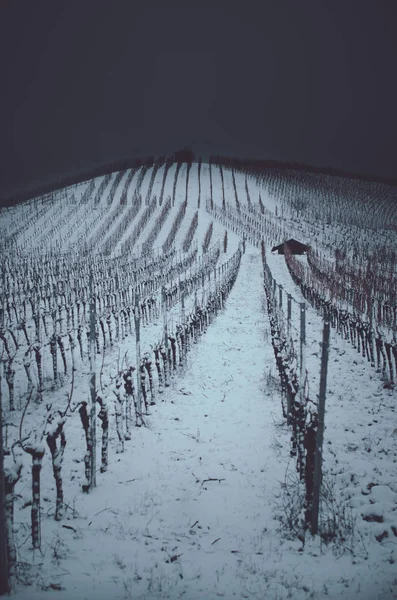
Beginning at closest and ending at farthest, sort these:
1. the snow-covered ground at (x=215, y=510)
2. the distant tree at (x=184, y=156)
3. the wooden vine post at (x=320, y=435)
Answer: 1. the snow-covered ground at (x=215, y=510)
2. the wooden vine post at (x=320, y=435)
3. the distant tree at (x=184, y=156)

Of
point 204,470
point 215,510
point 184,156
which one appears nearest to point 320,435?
point 215,510

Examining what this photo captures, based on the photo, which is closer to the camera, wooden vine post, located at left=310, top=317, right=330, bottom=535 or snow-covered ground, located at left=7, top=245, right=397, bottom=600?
snow-covered ground, located at left=7, top=245, right=397, bottom=600

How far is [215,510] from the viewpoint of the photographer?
4.84 metres

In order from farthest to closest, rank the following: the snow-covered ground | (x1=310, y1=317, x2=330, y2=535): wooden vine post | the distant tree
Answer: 1. the distant tree
2. (x1=310, y1=317, x2=330, y2=535): wooden vine post
3. the snow-covered ground

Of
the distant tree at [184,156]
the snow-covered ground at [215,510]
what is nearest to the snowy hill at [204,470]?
the snow-covered ground at [215,510]

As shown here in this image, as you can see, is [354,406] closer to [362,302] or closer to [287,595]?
[287,595]

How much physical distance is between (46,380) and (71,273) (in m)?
22.7

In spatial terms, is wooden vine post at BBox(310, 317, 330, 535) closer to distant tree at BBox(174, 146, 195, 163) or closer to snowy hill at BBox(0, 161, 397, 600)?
snowy hill at BBox(0, 161, 397, 600)

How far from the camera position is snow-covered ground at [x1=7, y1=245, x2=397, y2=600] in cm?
355

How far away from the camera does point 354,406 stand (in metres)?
8.07

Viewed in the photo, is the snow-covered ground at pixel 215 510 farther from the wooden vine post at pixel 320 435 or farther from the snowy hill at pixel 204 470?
the wooden vine post at pixel 320 435

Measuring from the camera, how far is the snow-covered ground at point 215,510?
3.55 meters

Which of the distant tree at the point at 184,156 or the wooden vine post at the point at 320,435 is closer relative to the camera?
the wooden vine post at the point at 320,435

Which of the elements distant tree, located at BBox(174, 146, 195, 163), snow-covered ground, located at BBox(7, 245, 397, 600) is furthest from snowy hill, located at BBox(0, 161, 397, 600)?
distant tree, located at BBox(174, 146, 195, 163)
